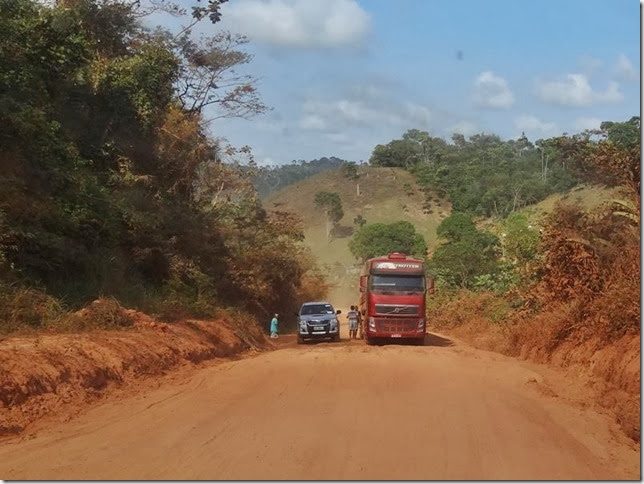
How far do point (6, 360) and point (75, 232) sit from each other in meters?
9.25

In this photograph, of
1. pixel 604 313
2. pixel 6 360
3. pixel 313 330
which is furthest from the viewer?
pixel 313 330

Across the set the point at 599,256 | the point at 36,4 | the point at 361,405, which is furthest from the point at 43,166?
the point at 599,256

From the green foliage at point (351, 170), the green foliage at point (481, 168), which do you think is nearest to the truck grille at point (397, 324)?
the green foliage at point (481, 168)

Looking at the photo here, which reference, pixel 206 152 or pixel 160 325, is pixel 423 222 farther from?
pixel 160 325

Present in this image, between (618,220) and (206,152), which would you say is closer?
(618,220)

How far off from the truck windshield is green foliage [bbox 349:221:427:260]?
4565cm

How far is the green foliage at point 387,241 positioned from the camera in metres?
74.8

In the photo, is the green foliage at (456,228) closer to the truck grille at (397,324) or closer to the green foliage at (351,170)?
the truck grille at (397,324)

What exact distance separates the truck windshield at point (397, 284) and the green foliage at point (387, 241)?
1797 inches

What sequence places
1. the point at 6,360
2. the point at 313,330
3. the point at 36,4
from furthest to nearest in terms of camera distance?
the point at 313,330, the point at 36,4, the point at 6,360

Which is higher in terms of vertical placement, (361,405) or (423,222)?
(423,222)

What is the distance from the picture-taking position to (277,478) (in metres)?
7.26

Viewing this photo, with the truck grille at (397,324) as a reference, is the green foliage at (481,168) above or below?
above

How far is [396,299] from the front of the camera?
2589 centimetres
